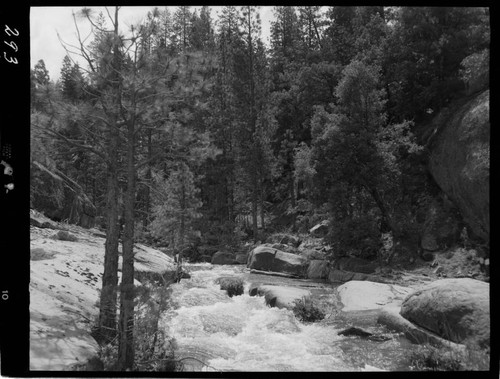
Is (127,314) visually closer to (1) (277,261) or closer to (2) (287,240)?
(1) (277,261)

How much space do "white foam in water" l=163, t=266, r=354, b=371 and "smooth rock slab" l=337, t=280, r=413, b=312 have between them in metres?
1.92

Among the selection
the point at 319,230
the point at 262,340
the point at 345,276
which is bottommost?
the point at 345,276

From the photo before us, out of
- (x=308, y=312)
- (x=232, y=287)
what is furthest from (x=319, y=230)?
(x=308, y=312)

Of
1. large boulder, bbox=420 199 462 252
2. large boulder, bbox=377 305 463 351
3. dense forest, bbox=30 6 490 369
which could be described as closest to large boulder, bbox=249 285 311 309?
large boulder, bbox=377 305 463 351

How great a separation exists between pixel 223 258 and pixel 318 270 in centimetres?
872

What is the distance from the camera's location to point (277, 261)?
20.7m

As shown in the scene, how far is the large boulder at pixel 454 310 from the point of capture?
772 centimetres

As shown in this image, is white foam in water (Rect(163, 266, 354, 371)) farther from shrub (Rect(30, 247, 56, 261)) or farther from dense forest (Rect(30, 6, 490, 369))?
shrub (Rect(30, 247, 56, 261))

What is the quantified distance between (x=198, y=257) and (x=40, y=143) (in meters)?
22.0

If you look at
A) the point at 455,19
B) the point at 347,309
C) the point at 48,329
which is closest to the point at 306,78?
the point at 455,19

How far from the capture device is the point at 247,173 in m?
32.3

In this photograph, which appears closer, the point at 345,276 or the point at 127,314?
the point at 127,314
